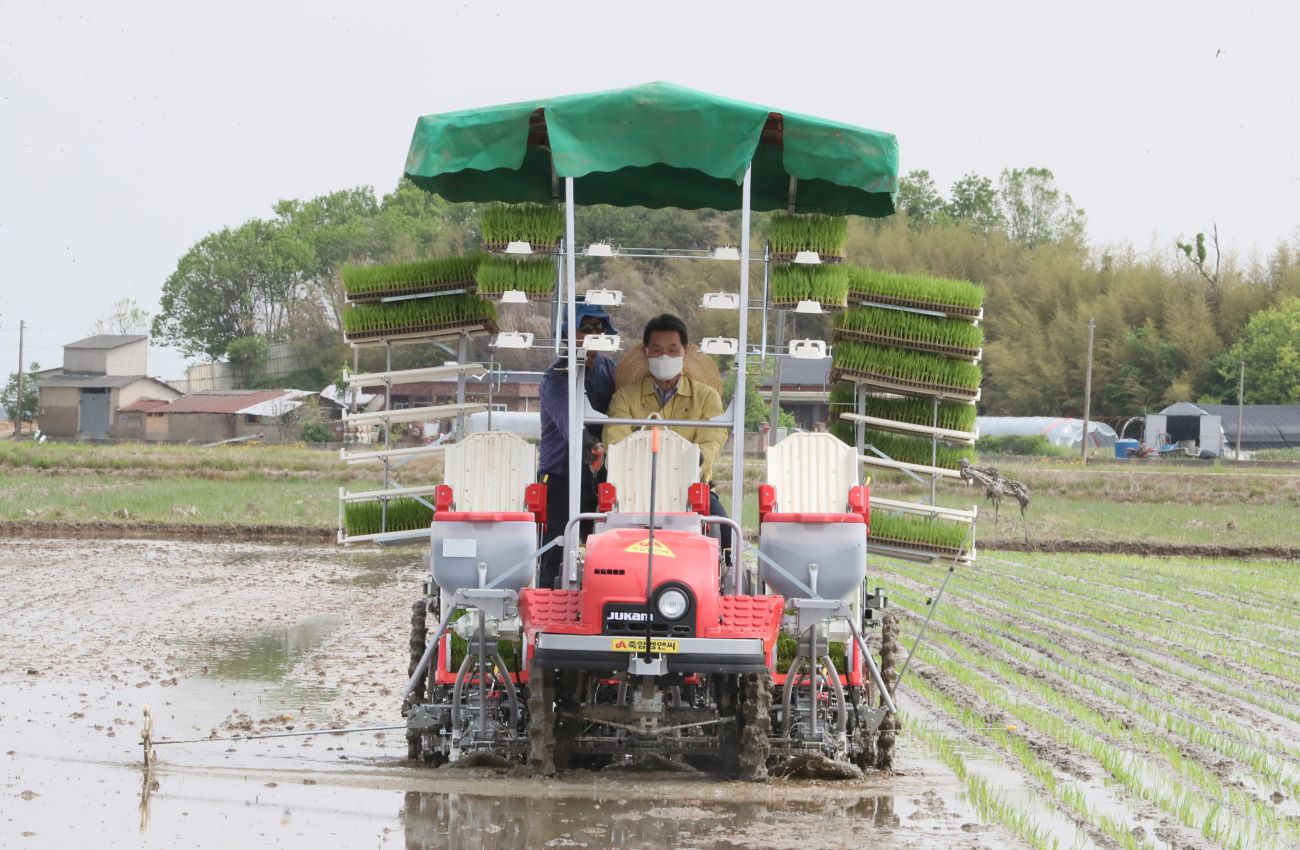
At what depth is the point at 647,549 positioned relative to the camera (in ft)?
23.7

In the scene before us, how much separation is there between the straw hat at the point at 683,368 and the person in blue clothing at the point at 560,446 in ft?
0.59

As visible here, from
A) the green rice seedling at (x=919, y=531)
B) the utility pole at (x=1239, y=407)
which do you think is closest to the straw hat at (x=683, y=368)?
the green rice seedling at (x=919, y=531)

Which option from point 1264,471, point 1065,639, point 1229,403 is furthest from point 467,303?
point 1229,403

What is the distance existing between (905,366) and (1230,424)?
53.1 meters

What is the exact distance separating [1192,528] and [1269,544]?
278 centimetres

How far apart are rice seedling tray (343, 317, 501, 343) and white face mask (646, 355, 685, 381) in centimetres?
144

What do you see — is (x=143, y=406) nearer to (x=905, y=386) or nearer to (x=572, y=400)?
(x=905, y=386)

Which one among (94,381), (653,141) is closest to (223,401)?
(94,381)

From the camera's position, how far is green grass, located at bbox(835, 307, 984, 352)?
9.66 metres

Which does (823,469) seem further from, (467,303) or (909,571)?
(909,571)

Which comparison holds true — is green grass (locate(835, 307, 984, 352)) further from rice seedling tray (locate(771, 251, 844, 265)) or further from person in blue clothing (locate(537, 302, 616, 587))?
person in blue clothing (locate(537, 302, 616, 587))

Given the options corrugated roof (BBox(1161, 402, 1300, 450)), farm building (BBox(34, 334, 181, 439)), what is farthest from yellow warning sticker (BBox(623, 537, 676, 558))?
farm building (BBox(34, 334, 181, 439))

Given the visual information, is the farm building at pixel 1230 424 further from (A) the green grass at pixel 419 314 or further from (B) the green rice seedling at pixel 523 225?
(B) the green rice seedling at pixel 523 225

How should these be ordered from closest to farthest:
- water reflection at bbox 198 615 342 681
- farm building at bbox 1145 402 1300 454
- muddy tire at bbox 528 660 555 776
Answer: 1. muddy tire at bbox 528 660 555 776
2. water reflection at bbox 198 615 342 681
3. farm building at bbox 1145 402 1300 454
